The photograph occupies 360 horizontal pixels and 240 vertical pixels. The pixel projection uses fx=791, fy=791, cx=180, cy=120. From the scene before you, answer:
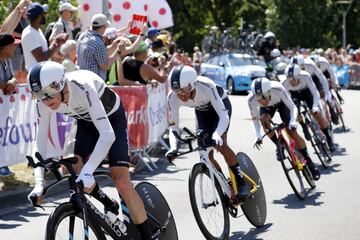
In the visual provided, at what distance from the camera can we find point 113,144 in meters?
6.12

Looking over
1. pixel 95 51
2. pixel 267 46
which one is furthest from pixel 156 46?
pixel 267 46

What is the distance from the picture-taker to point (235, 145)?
51.3 feet

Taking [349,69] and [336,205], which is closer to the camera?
[336,205]

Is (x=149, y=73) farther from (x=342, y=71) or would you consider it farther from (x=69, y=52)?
(x=342, y=71)

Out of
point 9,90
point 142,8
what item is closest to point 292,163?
point 9,90

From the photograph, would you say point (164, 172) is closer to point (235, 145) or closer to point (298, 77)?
point (298, 77)

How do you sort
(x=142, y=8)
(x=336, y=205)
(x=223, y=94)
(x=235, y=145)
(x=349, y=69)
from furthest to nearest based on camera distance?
(x=349, y=69), (x=142, y=8), (x=235, y=145), (x=336, y=205), (x=223, y=94)

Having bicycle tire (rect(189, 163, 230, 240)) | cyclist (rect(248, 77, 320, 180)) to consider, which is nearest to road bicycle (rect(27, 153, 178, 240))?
bicycle tire (rect(189, 163, 230, 240))

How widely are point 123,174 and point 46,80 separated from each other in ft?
3.91

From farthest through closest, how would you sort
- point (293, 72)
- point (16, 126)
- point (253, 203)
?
1. point (293, 72)
2. point (16, 126)
3. point (253, 203)

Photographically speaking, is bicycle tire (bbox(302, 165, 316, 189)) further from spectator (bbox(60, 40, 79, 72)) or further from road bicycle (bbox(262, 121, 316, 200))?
spectator (bbox(60, 40, 79, 72))

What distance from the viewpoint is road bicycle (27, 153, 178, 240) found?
5270 mm

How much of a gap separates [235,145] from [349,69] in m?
20.8

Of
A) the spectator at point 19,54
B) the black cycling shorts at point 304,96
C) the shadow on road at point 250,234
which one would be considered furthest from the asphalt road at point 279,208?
the spectator at point 19,54
